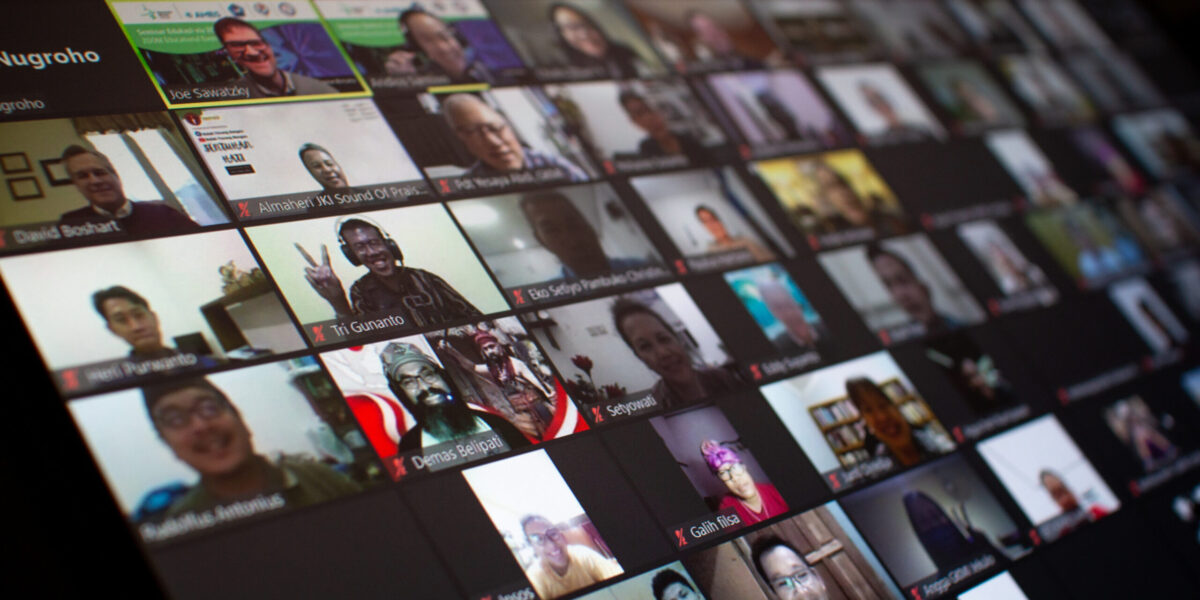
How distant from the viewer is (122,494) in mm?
2504

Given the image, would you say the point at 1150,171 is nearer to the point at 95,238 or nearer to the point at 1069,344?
the point at 1069,344

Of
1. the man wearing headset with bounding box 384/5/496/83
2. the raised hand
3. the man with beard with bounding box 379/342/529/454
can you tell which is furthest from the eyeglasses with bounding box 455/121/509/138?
the man with beard with bounding box 379/342/529/454

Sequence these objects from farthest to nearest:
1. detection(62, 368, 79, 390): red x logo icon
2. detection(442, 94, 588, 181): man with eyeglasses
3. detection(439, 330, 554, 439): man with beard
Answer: detection(442, 94, 588, 181): man with eyeglasses → detection(439, 330, 554, 439): man with beard → detection(62, 368, 79, 390): red x logo icon

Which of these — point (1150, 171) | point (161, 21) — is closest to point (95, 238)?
point (161, 21)

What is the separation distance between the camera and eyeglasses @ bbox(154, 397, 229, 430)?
2.66 m

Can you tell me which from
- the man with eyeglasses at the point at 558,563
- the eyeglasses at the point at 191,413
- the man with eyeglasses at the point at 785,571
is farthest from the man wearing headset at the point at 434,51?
the man with eyeglasses at the point at 785,571

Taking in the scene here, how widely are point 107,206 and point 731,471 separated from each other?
2080 mm

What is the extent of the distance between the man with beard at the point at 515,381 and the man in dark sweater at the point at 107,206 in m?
0.90

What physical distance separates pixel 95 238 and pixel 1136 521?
408 centimetres

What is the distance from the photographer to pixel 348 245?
10.7 feet

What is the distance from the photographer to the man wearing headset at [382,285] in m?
3.14

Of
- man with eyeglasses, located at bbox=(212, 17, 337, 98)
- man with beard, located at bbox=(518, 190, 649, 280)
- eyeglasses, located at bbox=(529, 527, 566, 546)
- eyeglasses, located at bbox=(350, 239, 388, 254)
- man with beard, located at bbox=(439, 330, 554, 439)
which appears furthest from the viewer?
man with beard, located at bbox=(518, 190, 649, 280)

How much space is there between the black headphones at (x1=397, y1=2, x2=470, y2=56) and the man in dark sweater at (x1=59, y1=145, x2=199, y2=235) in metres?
1.28

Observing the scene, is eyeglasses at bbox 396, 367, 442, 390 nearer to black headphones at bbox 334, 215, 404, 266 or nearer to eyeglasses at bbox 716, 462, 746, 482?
black headphones at bbox 334, 215, 404, 266
